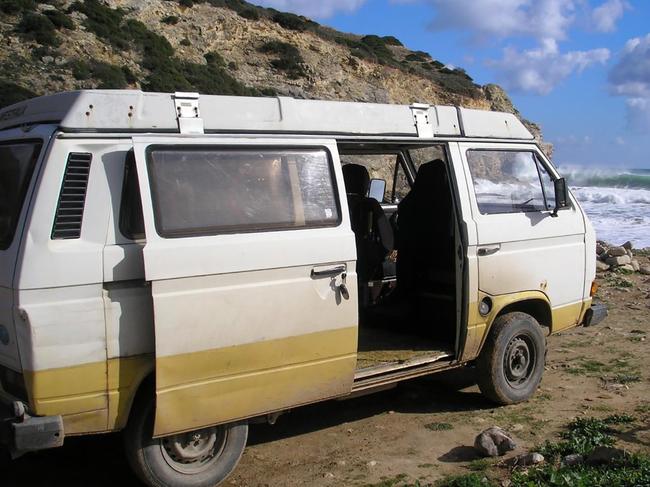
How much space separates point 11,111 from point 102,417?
218cm

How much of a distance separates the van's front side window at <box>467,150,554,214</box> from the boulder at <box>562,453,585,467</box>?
2028mm

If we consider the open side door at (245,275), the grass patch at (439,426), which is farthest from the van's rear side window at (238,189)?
the grass patch at (439,426)

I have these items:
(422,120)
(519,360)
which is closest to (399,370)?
(519,360)

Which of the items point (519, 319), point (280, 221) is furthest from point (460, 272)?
point (280, 221)

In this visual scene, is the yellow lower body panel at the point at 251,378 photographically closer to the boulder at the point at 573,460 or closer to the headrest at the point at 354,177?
the boulder at the point at 573,460

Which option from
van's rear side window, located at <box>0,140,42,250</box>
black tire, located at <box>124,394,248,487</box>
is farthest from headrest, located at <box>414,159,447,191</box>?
van's rear side window, located at <box>0,140,42,250</box>

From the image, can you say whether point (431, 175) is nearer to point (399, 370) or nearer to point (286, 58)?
point (399, 370)

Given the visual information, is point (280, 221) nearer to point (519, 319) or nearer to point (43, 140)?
point (43, 140)

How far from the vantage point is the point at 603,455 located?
175 inches

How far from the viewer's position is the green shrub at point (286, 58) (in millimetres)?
35844

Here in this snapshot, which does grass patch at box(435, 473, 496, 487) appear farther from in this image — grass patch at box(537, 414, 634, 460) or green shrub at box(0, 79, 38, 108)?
green shrub at box(0, 79, 38, 108)

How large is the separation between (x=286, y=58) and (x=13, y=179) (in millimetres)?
33474

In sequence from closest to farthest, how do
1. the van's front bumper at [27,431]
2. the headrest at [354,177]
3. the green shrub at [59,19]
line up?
the van's front bumper at [27,431] → the headrest at [354,177] → the green shrub at [59,19]

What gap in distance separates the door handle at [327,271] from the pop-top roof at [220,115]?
95cm
